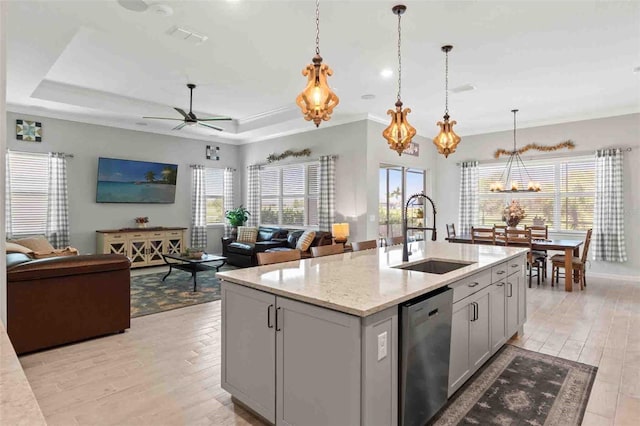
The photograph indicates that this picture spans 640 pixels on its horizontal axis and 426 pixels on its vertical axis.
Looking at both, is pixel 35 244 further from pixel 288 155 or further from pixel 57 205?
pixel 288 155

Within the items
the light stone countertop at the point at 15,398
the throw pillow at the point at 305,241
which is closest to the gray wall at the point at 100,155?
the throw pillow at the point at 305,241

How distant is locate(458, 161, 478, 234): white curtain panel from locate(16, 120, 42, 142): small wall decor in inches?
336

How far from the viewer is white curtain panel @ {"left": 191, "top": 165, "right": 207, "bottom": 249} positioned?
28.1 feet

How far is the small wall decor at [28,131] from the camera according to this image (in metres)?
6.36

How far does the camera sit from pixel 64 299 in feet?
11.2

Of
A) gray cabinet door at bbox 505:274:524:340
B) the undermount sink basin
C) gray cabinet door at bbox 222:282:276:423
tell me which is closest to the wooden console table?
gray cabinet door at bbox 222:282:276:423

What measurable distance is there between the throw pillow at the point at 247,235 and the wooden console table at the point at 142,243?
1.22 meters

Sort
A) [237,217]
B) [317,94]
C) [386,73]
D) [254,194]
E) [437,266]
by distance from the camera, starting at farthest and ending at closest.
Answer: [254,194] → [237,217] → [386,73] → [437,266] → [317,94]

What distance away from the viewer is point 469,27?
3.64 m

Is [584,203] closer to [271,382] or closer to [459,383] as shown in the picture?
[459,383]

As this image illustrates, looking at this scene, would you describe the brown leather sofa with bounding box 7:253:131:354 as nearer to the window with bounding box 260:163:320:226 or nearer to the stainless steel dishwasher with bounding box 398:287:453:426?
the stainless steel dishwasher with bounding box 398:287:453:426

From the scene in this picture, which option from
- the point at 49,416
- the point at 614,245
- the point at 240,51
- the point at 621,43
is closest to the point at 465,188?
the point at 614,245

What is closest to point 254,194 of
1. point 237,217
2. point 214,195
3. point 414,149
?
point 237,217

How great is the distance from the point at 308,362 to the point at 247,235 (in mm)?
6532
